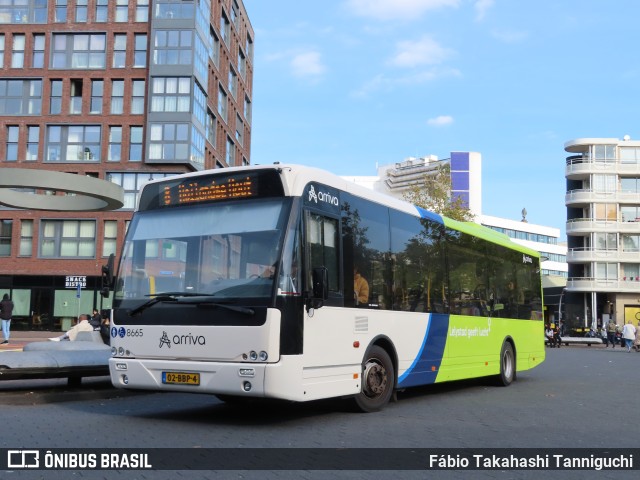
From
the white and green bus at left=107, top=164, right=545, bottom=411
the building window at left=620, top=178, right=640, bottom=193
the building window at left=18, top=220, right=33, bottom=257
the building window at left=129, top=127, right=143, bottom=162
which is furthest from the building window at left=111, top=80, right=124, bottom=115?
the building window at left=620, top=178, right=640, bottom=193

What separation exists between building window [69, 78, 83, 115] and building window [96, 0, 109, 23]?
427 cm

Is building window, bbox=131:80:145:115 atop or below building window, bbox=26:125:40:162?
atop

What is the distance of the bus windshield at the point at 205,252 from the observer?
8.43 metres

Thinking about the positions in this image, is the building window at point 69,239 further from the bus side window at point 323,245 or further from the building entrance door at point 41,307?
the bus side window at point 323,245

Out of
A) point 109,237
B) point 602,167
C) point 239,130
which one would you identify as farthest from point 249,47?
point 602,167

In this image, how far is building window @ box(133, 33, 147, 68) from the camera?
49.7 metres

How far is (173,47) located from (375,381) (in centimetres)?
4288

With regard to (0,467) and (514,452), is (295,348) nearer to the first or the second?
(514,452)

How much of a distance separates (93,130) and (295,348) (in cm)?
4476

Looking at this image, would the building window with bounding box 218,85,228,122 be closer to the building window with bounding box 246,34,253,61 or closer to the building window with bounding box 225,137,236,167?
the building window with bounding box 225,137,236,167

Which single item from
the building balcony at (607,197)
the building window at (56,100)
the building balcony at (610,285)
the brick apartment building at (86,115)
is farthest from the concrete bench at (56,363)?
the building balcony at (607,197)

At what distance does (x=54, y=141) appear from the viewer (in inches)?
1957

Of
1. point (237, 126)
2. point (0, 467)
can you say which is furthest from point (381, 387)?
point (237, 126)

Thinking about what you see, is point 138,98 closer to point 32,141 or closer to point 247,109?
point 32,141
